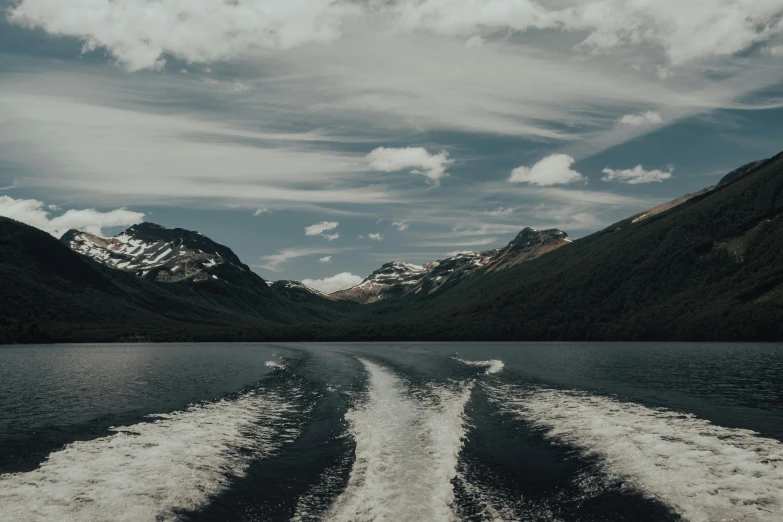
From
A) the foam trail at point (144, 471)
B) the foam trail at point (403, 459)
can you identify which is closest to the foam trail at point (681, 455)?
the foam trail at point (403, 459)

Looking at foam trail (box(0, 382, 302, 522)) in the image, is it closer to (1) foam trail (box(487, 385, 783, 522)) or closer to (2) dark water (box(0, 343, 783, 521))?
(2) dark water (box(0, 343, 783, 521))

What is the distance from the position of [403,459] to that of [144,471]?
41.6 ft

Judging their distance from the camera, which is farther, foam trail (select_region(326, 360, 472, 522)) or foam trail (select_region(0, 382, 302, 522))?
foam trail (select_region(326, 360, 472, 522))

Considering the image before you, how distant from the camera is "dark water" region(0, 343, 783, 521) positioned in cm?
2094

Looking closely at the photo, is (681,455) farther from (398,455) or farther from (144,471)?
(144,471)

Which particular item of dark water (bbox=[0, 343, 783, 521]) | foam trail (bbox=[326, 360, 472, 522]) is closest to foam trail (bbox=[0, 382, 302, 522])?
dark water (bbox=[0, 343, 783, 521])

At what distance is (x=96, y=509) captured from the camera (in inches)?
806

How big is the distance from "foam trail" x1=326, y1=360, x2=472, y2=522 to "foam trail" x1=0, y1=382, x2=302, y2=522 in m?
5.85

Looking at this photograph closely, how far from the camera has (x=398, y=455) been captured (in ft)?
93.4

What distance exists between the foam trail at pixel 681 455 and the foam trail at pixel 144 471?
1869 cm

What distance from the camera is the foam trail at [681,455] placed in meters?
Answer: 20.2

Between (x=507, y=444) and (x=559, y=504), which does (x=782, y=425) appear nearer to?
(x=507, y=444)

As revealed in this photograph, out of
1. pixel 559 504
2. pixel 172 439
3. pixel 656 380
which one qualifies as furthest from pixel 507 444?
pixel 656 380

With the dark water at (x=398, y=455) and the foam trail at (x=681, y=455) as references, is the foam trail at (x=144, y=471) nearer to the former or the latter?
the dark water at (x=398, y=455)
